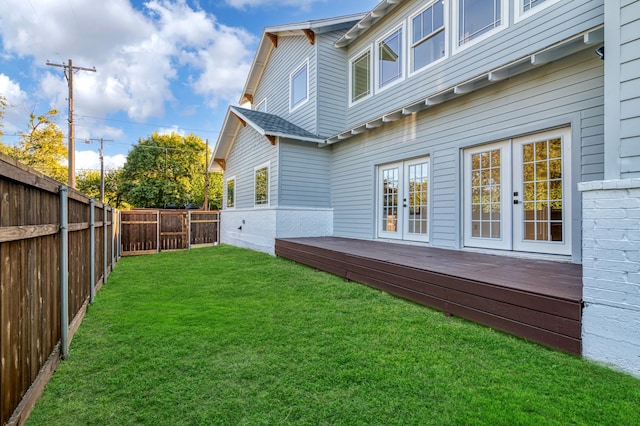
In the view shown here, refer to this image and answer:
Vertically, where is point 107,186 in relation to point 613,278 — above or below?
above

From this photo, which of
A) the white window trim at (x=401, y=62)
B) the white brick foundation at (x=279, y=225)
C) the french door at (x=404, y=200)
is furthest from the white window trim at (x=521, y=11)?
the white brick foundation at (x=279, y=225)

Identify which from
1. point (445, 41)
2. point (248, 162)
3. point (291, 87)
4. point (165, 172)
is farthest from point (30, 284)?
point (165, 172)

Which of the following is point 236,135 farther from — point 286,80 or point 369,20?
point 369,20

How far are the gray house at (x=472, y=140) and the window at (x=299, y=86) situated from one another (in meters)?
0.07

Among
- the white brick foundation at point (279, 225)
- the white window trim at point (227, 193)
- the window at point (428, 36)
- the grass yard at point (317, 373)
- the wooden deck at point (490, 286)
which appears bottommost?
the grass yard at point (317, 373)

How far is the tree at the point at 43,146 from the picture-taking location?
19.7m

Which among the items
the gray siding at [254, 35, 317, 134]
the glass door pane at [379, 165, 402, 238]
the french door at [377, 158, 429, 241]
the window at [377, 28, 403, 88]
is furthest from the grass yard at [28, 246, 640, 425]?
the gray siding at [254, 35, 317, 134]

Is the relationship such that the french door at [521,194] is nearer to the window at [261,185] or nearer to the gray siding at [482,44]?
the gray siding at [482,44]

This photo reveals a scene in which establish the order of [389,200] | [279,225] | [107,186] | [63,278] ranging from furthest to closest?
[107,186], [279,225], [389,200], [63,278]

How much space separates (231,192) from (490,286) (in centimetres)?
1043

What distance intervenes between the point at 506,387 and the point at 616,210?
156cm

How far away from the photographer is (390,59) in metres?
7.40

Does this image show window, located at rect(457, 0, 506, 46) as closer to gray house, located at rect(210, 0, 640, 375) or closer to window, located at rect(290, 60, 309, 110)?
gray house, located at rect(210, 0, 640, 375)

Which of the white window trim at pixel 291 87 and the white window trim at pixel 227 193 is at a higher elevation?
the white window trim at pixel 291 87
